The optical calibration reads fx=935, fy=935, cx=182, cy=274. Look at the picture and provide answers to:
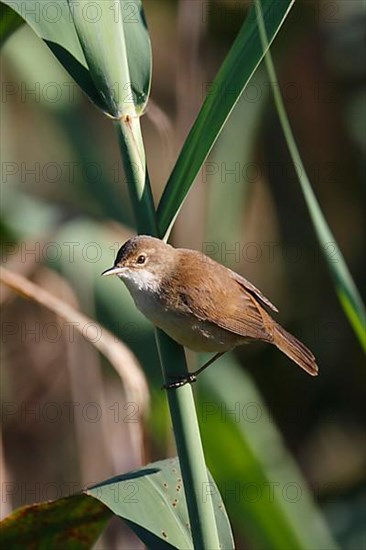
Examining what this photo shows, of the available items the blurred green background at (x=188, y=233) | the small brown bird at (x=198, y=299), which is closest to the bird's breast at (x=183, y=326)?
the small brown bird at (x=198, y=299)

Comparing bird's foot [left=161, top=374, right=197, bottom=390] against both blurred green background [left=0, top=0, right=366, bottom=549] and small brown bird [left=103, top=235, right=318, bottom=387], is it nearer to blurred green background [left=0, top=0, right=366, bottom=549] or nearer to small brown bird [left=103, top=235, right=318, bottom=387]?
small brown bird [left=103, top=235, right=318, bottom=387]

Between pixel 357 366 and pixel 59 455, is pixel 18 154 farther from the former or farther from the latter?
pixel 357 366

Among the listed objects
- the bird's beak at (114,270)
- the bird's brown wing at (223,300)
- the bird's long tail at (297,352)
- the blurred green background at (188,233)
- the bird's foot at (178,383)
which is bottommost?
the bird's foot at (178,383)

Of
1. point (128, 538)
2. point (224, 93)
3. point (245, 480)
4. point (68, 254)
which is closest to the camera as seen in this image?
point (224, 93)

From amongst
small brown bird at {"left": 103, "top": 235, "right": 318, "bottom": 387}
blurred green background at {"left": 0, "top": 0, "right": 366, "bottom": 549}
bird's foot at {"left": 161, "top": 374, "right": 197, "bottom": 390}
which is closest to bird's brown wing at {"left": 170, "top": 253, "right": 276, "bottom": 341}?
small brown bird at {"left": 103, "top": 235, "right": 318, "bottom": 387}

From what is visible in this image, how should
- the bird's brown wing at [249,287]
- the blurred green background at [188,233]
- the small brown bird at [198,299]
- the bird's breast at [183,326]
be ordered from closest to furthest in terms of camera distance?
the bird's breast at [183,326], the small brown bird at [198,299], the bird's brown wing at [249,287], the blurred green background at [188,233]

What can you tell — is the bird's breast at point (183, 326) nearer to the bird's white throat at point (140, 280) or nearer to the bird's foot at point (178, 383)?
the bird's white throat at point (140, 280)

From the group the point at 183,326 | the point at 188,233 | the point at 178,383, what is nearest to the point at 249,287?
the point at 183,326

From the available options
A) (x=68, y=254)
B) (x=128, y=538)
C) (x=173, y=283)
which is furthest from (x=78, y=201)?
(x=173, y=283)
